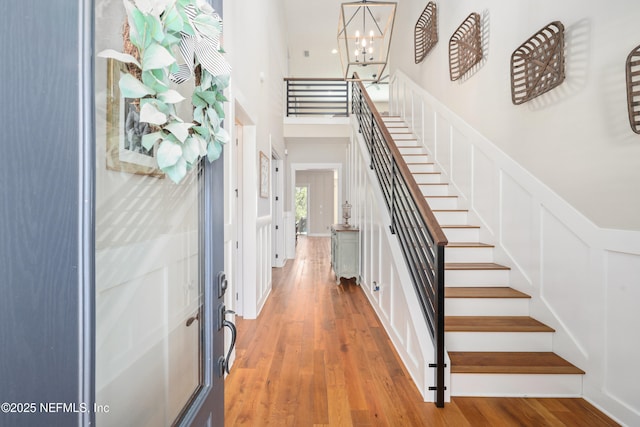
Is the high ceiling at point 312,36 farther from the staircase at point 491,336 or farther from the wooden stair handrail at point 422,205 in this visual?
the staircase at point 491,336

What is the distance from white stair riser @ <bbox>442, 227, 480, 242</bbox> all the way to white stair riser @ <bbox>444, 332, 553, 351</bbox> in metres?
1.19

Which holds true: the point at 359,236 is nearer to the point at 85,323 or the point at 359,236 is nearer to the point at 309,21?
the point at 85,323

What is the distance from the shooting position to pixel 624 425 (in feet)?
5.91

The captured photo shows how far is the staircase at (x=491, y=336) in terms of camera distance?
2125 mm

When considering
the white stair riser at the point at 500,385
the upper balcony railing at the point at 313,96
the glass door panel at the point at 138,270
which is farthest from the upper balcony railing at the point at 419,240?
the upper balcony railing at the point at 313,96

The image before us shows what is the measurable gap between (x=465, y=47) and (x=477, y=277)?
2578 millimetres

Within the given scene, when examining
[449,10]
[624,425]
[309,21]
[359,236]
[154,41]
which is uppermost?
[309,21]

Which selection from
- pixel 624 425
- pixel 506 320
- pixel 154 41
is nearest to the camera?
pixel 154 41

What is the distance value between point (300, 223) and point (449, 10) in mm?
11153

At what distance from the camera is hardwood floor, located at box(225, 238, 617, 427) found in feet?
6.21

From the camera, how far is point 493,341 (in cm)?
237

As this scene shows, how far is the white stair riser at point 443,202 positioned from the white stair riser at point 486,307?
144cm

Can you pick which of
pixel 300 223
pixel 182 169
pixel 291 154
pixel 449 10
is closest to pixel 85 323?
pixel 182 169

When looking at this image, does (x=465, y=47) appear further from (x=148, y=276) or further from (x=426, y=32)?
(x=148, y=276)
